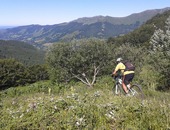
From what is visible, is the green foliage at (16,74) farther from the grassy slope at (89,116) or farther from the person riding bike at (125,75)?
the grassy slope at (89,116)

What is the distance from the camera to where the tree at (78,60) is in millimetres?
46625

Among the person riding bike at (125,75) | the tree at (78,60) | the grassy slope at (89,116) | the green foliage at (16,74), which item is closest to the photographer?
the grassy slope at (89,116)

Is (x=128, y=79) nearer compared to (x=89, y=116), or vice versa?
(x=89, y=116)

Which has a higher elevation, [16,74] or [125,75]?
[125,75]

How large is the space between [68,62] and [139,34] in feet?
303

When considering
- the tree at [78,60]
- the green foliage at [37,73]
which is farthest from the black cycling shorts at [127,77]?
the green foliage at [37,73]

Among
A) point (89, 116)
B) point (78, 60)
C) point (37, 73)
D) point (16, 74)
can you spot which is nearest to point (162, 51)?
point (89, 116)

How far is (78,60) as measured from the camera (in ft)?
153

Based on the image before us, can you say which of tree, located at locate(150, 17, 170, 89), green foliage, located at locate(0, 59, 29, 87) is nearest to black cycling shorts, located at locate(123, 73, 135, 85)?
tree, located at locate(150, 17, 170, 89)

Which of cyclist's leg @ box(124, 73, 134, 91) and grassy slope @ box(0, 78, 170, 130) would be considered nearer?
grassy slope @ box(0, 78, 170, 130)

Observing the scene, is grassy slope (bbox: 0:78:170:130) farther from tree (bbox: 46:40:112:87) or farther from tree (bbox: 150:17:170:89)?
tree (bbox: 46:40:112:87)

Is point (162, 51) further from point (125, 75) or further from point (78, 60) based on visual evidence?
point (78, 60)

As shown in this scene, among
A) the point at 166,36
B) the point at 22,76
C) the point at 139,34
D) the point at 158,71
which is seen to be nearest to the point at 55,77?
the point at 158,71

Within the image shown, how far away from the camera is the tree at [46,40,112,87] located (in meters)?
46.6
